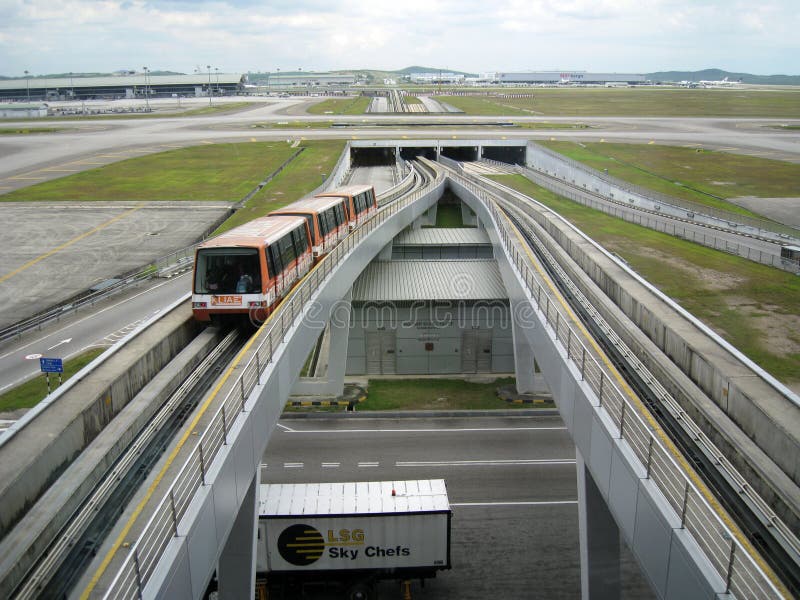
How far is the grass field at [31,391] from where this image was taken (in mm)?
20141

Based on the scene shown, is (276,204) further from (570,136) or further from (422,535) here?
(570,136)

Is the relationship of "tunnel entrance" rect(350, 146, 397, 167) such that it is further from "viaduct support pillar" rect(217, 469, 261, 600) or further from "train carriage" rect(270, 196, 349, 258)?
"viaduct support pillar" rect(217, 469, 261, 600)


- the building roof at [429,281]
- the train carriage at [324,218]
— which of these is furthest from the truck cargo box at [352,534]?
the building roof at [429,281]

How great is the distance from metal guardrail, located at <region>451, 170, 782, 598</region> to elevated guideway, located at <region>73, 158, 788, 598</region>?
21 mm

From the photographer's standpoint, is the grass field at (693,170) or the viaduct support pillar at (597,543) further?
the grass field at (693,170)

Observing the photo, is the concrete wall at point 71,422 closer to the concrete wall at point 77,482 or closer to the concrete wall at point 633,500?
the concrete wall at point 77,482

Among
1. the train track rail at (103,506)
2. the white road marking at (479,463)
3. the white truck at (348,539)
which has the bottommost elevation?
the white road marking at (479,463)

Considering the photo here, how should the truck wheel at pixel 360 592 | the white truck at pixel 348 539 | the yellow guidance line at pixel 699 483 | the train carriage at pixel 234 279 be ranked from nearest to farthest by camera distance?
the yellow guidance line at pixel 699 483, the train carriage at pixel 234 279, the white truck at pixel 348 539, the truck wheel at pixel 360 592

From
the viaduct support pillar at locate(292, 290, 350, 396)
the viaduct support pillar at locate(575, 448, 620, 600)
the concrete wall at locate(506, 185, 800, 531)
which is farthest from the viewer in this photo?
the viaduct support pillar at locate(292, 290, 350, 396)

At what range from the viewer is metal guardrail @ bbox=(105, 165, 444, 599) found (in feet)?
22.0

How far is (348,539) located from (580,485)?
620 cm

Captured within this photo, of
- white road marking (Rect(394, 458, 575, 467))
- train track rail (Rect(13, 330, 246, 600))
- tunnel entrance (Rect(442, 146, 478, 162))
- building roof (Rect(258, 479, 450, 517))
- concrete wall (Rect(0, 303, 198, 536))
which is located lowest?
white road marking (Rect(394, 458, 575, 467))

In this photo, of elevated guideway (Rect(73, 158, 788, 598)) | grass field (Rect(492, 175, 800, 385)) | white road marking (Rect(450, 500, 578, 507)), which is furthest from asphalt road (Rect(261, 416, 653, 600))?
grass field (Rect(492, 175, 800, 385))

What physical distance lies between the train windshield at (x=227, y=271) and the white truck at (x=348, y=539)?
5764 millimetres
